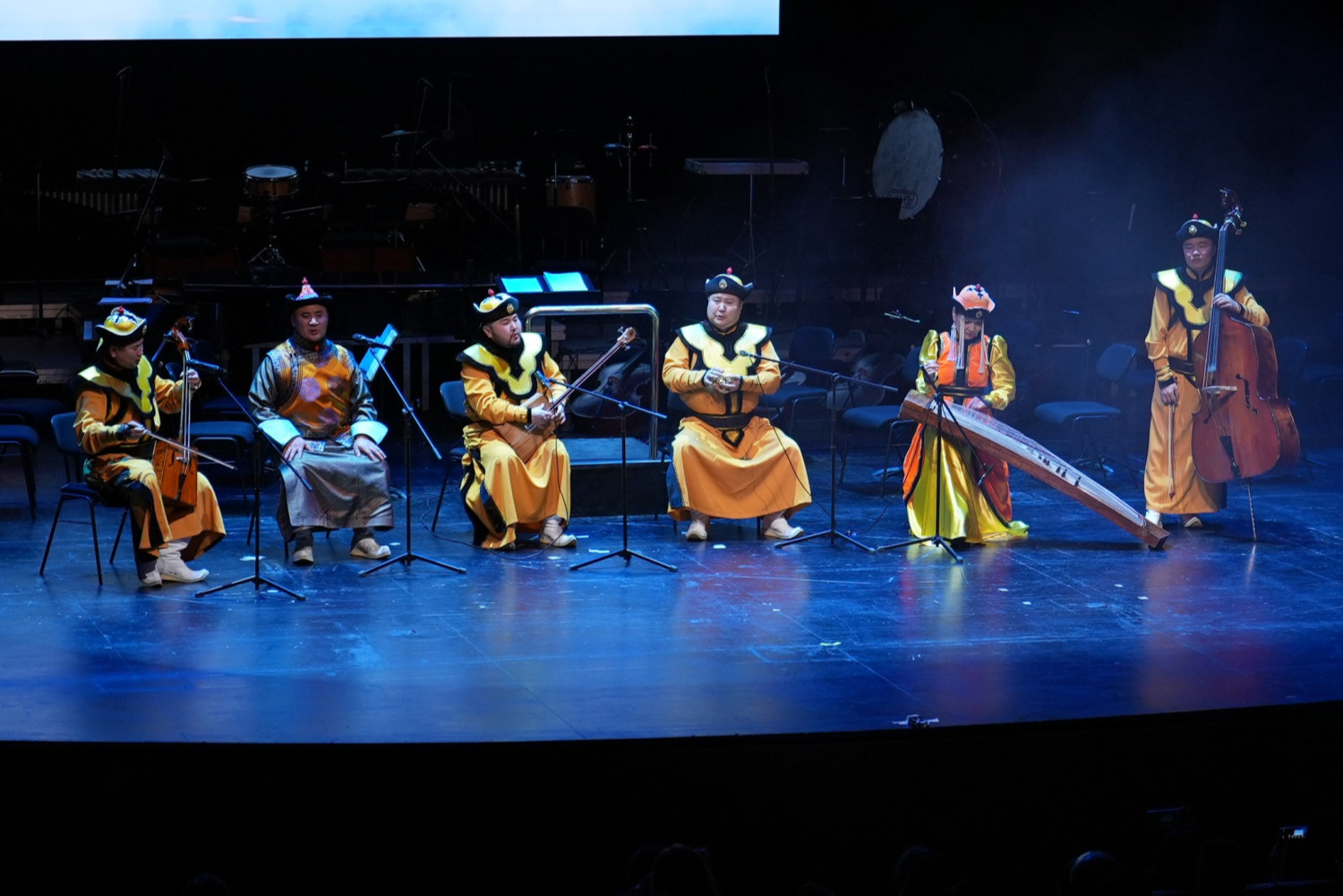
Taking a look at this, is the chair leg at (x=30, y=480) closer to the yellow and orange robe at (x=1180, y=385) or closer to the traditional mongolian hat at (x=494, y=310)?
the traditional mongolian hat at (x=494, y=310)

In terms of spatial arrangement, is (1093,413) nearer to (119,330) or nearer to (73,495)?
(119,330)

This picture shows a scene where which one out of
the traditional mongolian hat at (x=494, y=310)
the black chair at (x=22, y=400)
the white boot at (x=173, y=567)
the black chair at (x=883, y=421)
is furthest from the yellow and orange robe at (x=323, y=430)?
the black chair at (x=883, y=421)

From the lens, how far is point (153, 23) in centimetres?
1146

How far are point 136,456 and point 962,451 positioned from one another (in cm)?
374

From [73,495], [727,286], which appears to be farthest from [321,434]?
[727,286]

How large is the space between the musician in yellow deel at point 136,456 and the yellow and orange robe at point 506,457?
125 cm

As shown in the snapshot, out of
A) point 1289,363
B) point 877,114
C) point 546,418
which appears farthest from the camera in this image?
point 877,114

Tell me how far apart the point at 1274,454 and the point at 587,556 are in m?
3.32

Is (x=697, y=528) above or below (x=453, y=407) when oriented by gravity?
below

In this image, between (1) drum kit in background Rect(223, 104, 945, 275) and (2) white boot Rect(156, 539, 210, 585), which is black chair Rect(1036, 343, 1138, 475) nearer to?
(1) drum kit in background Rect(223, 104, 945, 275)

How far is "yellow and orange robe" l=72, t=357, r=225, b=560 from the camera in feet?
22.1

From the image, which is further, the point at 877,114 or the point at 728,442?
the point at 877,114

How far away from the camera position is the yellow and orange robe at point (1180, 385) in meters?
7.95

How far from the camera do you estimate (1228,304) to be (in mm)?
7727
